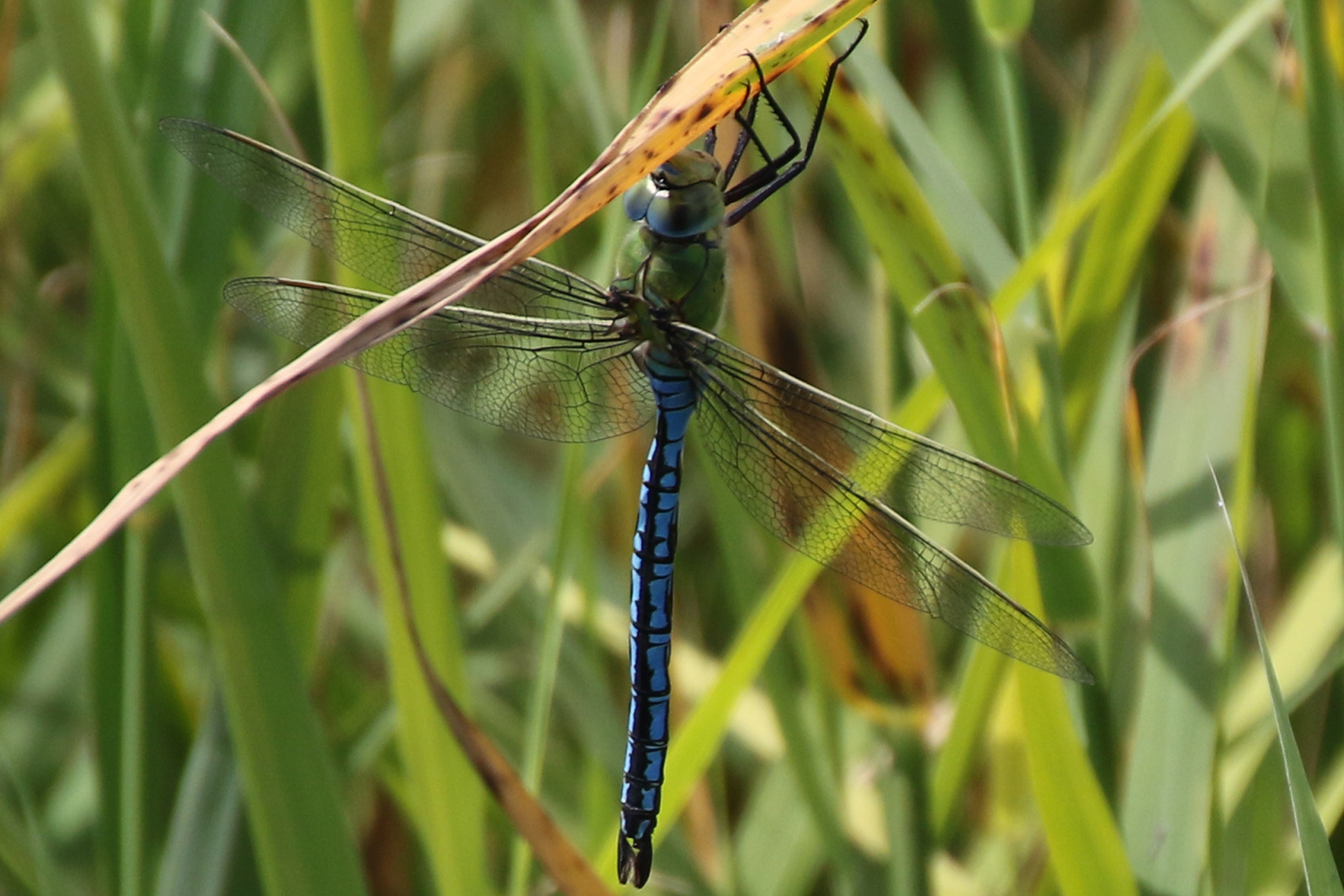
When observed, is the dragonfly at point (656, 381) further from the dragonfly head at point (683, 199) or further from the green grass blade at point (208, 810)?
the green grass blade at point (208, 810)

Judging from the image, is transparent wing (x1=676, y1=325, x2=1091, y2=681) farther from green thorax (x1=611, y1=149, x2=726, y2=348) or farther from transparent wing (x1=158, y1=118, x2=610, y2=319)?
transparent wing (x1=158, y1=118, x2=610, y2=319)

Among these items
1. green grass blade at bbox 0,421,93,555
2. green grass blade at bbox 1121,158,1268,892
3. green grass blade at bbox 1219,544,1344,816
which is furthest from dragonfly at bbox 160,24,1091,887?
green grass blade at bbox 0,421,93,555

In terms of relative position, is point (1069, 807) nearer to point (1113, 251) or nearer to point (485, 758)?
point (485, 758)

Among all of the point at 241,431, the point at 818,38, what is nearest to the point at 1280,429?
the point at 818,38

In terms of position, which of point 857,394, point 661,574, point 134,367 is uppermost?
point 134,367

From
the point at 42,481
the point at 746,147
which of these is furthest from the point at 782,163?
the point at 42,481

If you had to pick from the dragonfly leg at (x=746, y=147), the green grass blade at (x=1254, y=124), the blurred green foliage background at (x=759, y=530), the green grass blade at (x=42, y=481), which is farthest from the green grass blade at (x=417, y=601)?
the green grass blade at (x=1254, y=124)

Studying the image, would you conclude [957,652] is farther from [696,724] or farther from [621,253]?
[621,253]
